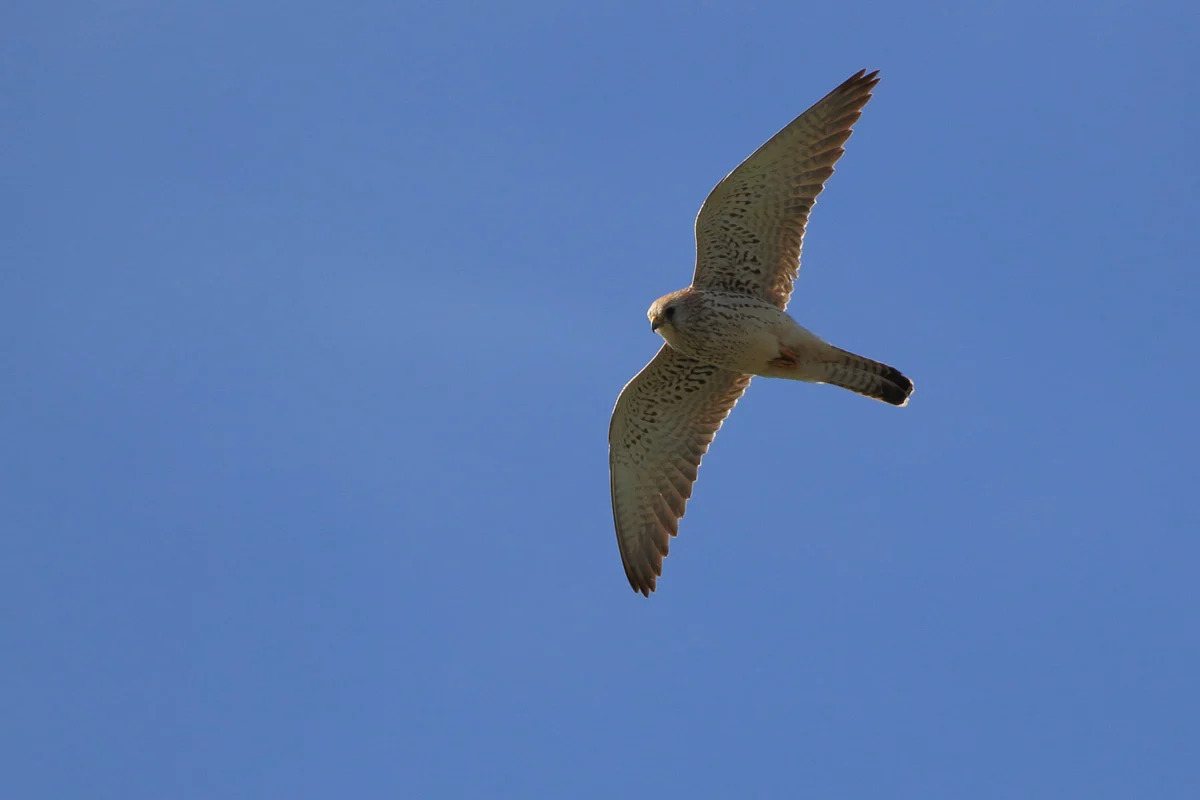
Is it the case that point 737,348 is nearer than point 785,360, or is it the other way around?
point 737,348

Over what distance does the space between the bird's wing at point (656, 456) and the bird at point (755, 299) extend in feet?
0.06

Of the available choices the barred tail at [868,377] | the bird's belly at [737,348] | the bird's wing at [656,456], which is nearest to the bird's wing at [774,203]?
the bird's belly at [737,348]

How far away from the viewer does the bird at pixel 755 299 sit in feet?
37.0

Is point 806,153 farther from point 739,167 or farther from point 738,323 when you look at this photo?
point 738,323

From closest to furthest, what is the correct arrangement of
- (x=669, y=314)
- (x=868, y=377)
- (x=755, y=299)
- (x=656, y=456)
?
1. (x=669, y=314)
2. (x=755, y=299)
3. (x=868, y=377)
4. (x=656, y=456)

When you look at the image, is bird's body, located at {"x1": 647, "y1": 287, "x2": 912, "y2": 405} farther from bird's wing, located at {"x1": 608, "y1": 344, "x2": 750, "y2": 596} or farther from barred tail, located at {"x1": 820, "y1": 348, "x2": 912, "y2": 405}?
bird's wing, located at {"x1": 608, "y1": 344, "x2": 750, "y2": 596}

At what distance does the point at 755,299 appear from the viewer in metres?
11.5

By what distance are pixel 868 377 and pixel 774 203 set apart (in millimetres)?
1582

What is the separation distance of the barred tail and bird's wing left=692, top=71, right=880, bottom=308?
0.63 meters

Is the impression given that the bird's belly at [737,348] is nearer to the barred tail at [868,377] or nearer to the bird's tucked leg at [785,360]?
the bird's tucked leg at [785,360]

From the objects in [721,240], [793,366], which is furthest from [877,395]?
[721,240]

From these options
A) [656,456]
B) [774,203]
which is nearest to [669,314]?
[774,203]

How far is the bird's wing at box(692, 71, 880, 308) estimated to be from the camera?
36.8 feet

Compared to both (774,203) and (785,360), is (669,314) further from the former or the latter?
(774,203)
